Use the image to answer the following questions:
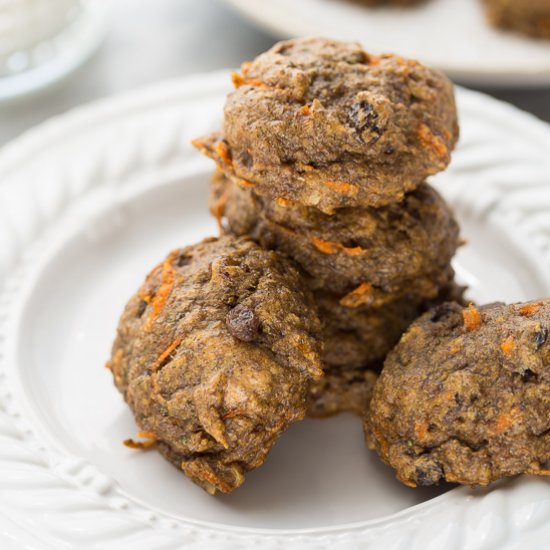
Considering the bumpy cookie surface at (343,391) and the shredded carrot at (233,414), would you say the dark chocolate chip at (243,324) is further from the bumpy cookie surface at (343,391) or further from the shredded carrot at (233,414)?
the bumpy cookie surface at (343,391)

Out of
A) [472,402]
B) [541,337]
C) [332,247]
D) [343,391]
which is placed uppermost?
[332,247]

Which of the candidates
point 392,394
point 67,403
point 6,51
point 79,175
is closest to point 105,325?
point 67,403

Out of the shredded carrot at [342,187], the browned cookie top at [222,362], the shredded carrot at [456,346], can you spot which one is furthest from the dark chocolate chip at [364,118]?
the shredded carrot at [456,346]

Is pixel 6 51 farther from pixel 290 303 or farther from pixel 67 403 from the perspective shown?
pixel 290 303

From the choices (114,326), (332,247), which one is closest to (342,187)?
(332,247)

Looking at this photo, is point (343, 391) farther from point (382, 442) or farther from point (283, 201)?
point (283, 201)
